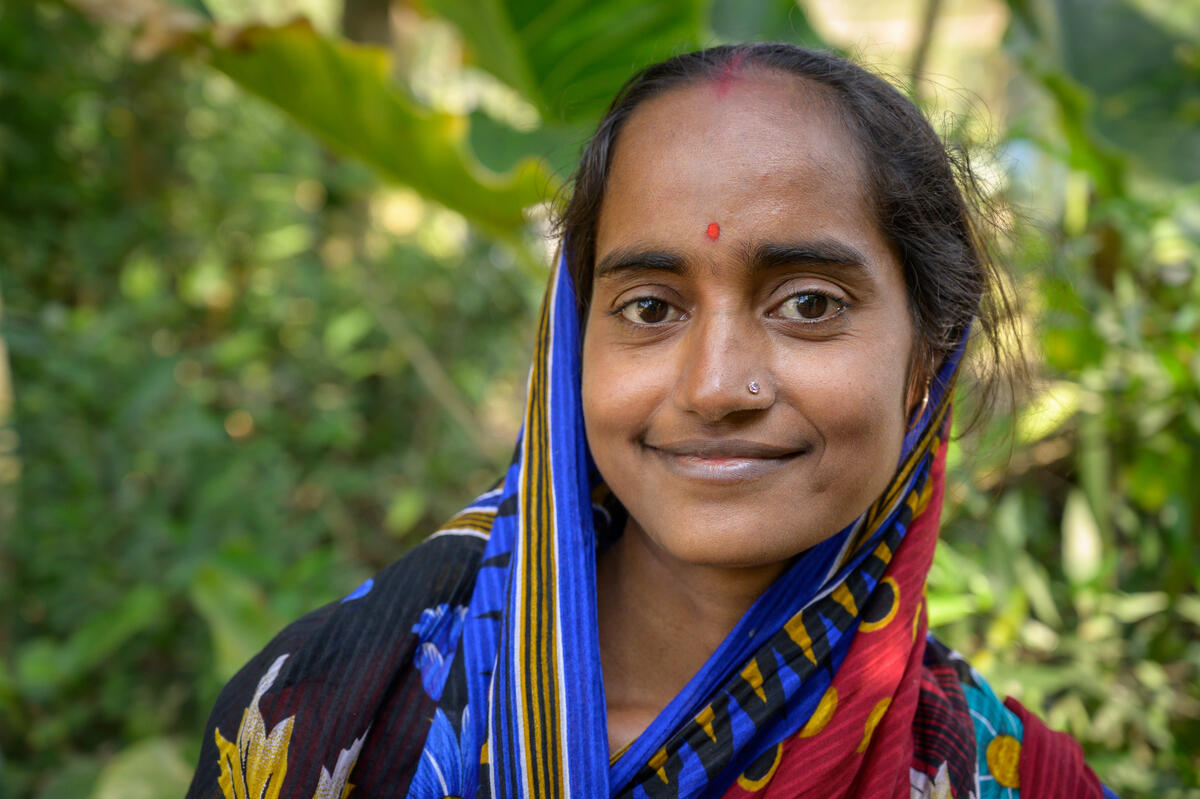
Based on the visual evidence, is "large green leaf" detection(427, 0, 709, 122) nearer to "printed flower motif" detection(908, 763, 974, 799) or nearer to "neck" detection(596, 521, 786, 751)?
"neck" detection(596, 521, 786, 751)

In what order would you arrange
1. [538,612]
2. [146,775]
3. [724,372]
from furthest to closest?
[146,775] → [538,612] → [724,372]

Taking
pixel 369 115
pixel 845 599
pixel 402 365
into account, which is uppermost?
pixel 369 115

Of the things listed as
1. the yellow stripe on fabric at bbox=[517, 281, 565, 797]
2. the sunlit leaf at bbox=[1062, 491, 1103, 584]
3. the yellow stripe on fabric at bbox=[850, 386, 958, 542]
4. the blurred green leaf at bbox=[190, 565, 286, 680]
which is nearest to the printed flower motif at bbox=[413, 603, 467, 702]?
the yellow stripe on fabric at bbox=[517, 281, 565, 797]

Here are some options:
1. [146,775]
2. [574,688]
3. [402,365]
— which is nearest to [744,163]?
[574,688]

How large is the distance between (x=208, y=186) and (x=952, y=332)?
3.61 meters

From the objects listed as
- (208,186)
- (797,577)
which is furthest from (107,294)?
(797,577)

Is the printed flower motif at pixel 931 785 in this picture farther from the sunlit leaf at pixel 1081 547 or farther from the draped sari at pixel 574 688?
the sunlit leaf at pixel 1081 547

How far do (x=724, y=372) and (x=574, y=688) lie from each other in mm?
384

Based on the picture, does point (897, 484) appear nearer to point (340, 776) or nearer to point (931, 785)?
point (931, 785)

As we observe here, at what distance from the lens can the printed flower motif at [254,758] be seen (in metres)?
0.96

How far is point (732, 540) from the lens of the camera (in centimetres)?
91

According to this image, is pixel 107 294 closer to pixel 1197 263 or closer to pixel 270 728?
pixel 270 728

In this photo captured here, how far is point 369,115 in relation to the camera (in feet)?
6.68

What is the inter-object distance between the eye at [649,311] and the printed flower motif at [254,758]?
1.91 ft
